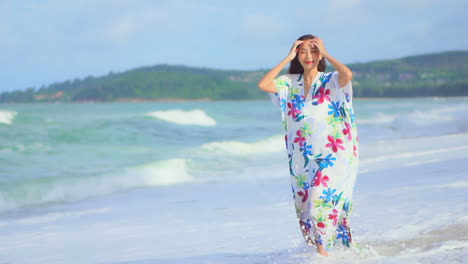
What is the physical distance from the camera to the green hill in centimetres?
5406

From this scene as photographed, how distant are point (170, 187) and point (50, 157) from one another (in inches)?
265

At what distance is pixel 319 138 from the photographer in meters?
3.90

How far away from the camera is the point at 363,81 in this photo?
59.4 m

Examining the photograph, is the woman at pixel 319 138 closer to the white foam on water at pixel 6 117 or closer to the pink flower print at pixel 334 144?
the pink flower print at pixel 334 144

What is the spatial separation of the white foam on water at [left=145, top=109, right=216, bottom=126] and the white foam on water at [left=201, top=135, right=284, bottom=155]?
12.2 metres

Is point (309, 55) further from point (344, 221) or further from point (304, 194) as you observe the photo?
point (344, 221)

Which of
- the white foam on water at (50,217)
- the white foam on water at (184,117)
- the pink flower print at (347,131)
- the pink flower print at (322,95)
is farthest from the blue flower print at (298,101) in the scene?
the white foam on water at (184,117)

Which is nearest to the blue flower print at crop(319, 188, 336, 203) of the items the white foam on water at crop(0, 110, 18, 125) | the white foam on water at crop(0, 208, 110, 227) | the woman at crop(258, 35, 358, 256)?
the woman at crop(258, 35, 358, 256)

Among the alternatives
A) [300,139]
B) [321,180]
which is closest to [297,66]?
[300,139]

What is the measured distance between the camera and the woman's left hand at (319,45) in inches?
152

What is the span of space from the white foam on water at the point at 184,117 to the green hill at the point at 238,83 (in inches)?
613

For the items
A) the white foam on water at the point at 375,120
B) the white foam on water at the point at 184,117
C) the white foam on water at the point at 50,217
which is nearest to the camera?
the white foam on water at the point at 50,217

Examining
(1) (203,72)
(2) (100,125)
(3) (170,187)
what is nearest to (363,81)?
(1) (203,72)

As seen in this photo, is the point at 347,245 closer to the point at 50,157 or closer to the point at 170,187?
the point at 170,187
